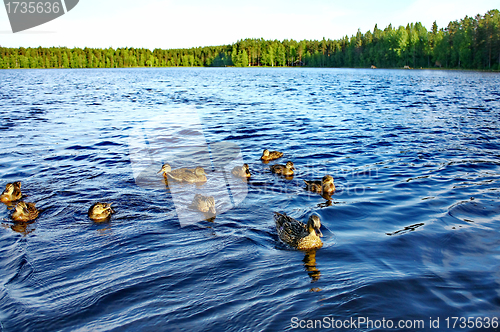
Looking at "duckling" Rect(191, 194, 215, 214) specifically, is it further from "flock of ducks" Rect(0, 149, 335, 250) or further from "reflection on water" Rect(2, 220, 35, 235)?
"reflection on water" Rect(2, 220, 35, 235)

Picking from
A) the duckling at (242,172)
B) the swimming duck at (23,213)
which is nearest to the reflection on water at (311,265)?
the duckling at (242,172)

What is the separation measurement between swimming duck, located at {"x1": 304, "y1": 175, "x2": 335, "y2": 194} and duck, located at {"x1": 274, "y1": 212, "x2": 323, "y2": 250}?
282cm

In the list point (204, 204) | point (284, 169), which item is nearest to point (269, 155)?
point (284, 169)

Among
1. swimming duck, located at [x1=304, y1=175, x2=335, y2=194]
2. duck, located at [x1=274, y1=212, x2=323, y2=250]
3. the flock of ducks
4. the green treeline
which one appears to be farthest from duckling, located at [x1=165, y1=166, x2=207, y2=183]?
the green treeline

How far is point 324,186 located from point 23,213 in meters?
7.08

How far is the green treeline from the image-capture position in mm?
90500

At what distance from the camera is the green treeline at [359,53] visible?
297ft

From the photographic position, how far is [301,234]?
22.5ft

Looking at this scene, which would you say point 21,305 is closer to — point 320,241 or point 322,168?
point 320,241

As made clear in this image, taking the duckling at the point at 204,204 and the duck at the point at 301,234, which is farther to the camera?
the duckling at the point at 204,204

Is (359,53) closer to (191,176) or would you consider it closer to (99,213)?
(191,176)

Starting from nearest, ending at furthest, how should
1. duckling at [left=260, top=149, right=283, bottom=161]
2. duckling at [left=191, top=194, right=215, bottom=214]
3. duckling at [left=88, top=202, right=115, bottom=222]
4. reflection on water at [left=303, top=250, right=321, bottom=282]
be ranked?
A: reflection on water at [left=303, top=250, right=321, bottom=282]
duckling at [left=88, top=202, right=115, bottom=222]
duckling at [left=191, top=194, right=215, bottom=214]
duckling at [left=260, top=149, right=283, bottom=161]

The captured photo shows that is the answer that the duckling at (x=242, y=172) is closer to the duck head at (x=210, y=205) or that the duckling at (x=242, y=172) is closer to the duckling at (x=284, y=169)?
the duckling at (x=284, y=169)

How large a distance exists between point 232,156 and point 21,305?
957cm
